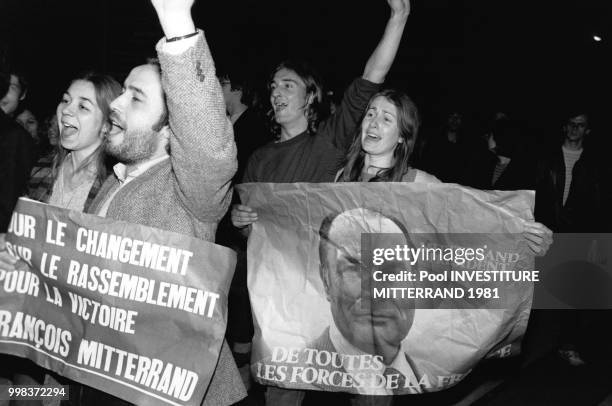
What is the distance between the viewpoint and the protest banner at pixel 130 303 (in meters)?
2.24

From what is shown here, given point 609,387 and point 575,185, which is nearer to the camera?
point 609,387

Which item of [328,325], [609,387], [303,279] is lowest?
[609,387]

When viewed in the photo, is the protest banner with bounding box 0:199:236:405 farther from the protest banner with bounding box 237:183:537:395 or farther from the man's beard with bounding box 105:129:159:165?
the protest banner with bounding box 237:183:537:395

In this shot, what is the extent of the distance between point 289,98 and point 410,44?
10.1 meters

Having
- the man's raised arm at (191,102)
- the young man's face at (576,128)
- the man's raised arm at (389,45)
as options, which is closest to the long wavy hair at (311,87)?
the man's raised arm at (389,45)

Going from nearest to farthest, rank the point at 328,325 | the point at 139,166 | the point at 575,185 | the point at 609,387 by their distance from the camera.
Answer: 1. the point at 139,166
2. the point at 328,325
3. the point at 609,387
4. the point at 575,185

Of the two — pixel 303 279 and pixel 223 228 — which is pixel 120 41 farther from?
pixel 303 279

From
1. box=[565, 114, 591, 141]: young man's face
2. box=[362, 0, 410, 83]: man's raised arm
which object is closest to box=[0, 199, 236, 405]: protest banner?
box=[362, 0, 410, 83]: man's raised arm

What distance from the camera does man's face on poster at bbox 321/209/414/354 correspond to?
9.50 ft

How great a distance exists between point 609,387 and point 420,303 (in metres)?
2.78

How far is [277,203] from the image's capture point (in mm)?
2996

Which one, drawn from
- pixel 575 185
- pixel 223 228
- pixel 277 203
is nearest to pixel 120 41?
pixel 223 228

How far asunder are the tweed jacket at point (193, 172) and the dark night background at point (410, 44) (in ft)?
17.7

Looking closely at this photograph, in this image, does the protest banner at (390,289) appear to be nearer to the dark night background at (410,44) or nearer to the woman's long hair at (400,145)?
the woman's long hair at (400,145)
